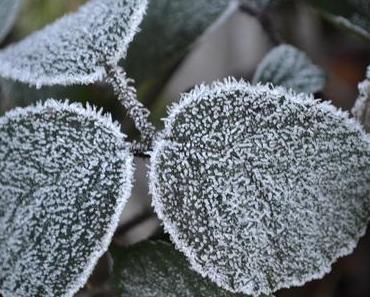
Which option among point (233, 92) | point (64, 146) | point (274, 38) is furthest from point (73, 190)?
point (274, 38)

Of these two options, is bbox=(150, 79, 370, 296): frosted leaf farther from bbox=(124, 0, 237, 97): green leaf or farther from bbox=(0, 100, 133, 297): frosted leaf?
bbox=(124, 0, 237, 97): green leaf

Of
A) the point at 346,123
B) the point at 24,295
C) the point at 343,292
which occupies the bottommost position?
the point at 343,292

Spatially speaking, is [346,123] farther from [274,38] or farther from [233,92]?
[274,38]

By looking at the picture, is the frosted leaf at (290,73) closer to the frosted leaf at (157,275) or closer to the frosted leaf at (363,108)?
the frosted leaf at (363,108)

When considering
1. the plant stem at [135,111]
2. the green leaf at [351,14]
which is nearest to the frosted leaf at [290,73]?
the green leaf at [351,14]

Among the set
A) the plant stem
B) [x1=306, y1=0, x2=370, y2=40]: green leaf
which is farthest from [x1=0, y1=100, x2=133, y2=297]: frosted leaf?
[x1=306, y1=0, x2=370, y2=40]: green leaf

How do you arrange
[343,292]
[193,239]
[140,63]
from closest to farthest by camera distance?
[193,239]
[140,63]
[343,292]
